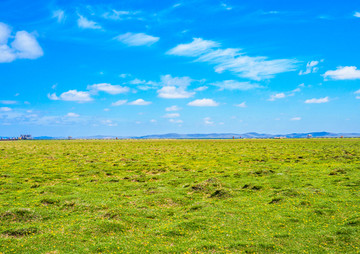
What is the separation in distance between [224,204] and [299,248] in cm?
747

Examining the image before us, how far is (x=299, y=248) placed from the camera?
11938 mm

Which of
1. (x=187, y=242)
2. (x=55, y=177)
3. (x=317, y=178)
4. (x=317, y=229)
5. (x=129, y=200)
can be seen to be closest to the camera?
(x=187, y=242)

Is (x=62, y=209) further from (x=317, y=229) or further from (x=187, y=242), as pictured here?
(x=317, y=229)

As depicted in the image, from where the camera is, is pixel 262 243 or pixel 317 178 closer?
pixel 262 243

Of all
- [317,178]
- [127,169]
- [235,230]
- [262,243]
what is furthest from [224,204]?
[127,169]

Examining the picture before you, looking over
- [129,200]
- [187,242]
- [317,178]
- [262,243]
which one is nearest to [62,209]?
[129,200]

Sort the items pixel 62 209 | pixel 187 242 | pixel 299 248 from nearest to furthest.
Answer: pixel 299 248
pixel 187 242
pixel 62 209

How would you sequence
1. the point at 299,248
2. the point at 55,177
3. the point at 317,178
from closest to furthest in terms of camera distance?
the point at 299,248
the point at 317,178
the point at 55,177

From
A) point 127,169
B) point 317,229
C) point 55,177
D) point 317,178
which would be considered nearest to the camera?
point 317,229

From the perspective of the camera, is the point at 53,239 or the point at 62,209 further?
the point at 62,209

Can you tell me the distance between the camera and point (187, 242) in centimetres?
1281

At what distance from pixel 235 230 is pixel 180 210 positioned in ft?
17.0

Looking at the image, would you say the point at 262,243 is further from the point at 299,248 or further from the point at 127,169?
the point at 127,169

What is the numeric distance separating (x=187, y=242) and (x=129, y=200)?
8615 mm
